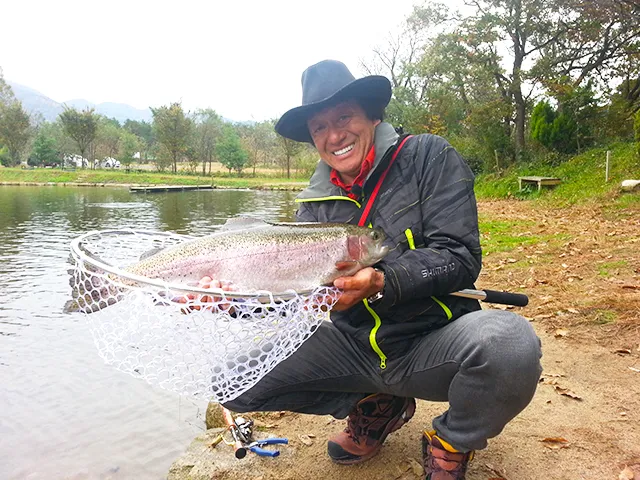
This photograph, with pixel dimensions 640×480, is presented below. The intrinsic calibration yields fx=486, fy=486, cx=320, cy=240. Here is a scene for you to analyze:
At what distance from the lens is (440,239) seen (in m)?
2.55

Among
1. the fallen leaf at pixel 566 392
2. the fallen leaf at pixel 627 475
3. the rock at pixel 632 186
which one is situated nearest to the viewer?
the fallen leaf at pixel 627 475

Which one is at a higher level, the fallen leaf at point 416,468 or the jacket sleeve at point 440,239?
the jacket sleeve at point 440,239

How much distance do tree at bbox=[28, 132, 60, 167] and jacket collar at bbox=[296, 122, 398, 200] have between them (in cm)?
8185

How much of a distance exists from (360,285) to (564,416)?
206 cm

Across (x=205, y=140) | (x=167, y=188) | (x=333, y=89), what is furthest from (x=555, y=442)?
(x=205, y=140)

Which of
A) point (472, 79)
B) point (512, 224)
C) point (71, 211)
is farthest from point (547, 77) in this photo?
point (71, 211)

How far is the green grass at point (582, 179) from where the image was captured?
15141mm

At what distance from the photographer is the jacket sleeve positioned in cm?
243

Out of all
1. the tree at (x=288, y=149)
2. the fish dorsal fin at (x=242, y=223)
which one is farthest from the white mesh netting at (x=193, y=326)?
the tree at (x=288, y=149)

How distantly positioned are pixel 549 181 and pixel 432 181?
765 inches

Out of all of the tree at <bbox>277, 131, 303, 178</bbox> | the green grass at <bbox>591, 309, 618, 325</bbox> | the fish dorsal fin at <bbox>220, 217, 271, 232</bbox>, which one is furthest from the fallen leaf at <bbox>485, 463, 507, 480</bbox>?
the tree at <bbox>277, 131, 303, 178</bbox>

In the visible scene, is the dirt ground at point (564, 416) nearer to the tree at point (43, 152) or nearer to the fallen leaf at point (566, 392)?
the fallen leaf at point (566, 392)

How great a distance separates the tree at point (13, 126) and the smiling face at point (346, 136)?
251ft

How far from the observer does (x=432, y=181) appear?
8.82 feet
